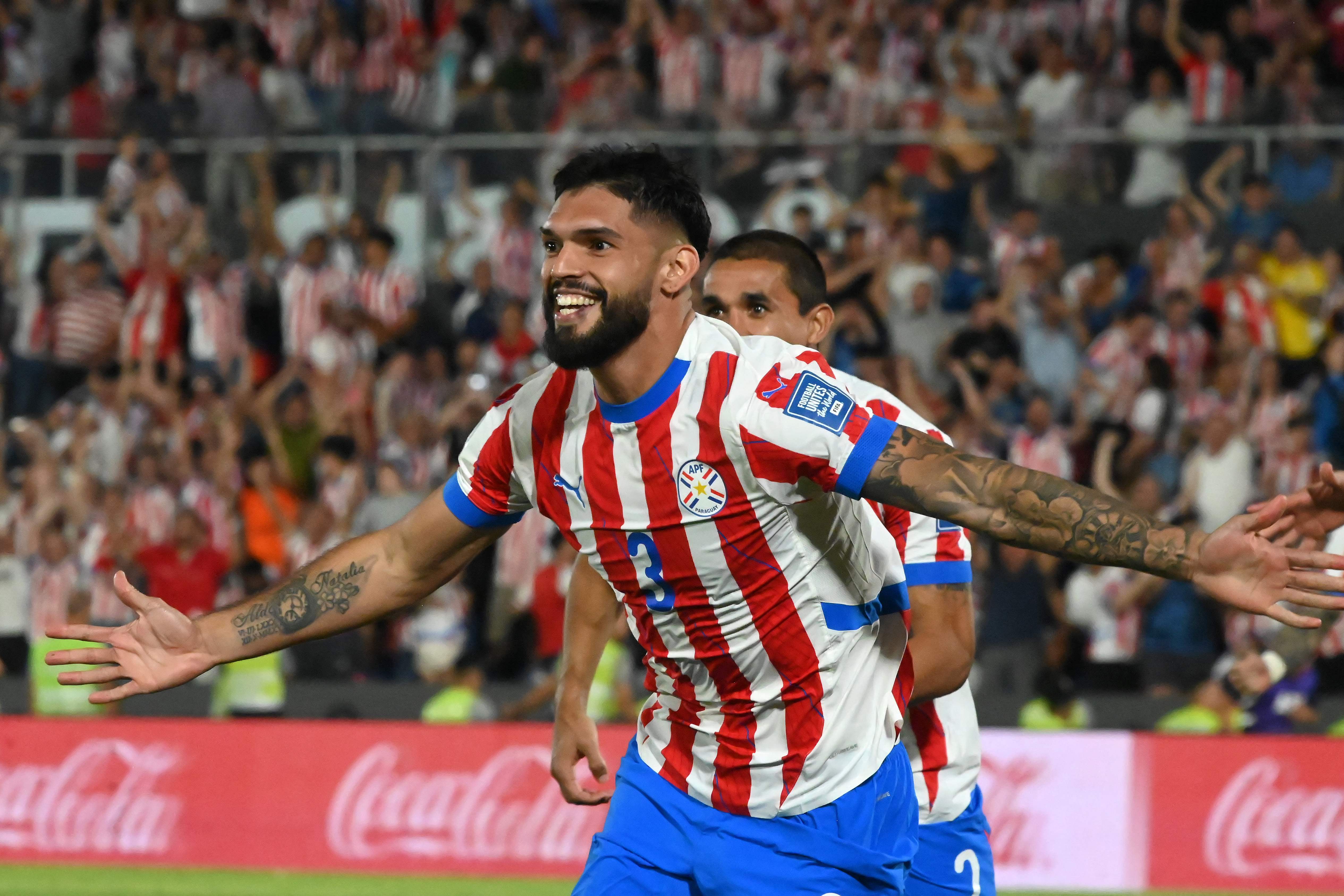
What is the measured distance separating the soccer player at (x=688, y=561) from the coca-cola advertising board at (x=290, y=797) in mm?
6114

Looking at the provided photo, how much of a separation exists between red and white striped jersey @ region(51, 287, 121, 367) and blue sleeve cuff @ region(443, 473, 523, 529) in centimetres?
1158

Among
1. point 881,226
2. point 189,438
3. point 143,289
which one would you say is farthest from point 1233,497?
point 143,289

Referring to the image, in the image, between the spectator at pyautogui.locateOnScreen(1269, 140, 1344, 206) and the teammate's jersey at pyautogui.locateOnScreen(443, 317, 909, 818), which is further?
the spectator at pyautogui.locateOnScreen(1269, 140, 1344, 206)

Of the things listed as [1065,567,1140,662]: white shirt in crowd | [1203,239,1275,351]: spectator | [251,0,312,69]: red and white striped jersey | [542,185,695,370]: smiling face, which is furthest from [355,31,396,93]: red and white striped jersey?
[542,185,695,370]: smiling face

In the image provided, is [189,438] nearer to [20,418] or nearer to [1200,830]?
[20,418]

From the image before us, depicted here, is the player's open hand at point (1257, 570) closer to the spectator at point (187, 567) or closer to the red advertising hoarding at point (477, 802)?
the red advertising hoarding at point (477, 802)

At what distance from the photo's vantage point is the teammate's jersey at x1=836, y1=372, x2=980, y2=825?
4.63m

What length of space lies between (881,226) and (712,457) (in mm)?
10361

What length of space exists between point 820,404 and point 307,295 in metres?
11.6

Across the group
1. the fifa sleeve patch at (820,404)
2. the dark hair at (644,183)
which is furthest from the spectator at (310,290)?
the fifa sleeve patch at (820,404)

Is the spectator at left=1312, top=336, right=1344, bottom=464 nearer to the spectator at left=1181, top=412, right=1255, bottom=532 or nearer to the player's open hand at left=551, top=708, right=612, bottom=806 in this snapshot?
the spectator at left=1181, top=412, right=1255, bottom=532

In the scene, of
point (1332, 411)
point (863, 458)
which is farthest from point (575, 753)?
point (1332, 411)

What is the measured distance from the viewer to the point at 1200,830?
33.0 feet

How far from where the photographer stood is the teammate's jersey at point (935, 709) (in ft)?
15.2
